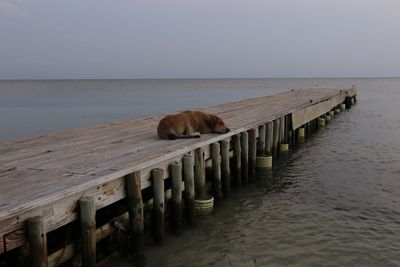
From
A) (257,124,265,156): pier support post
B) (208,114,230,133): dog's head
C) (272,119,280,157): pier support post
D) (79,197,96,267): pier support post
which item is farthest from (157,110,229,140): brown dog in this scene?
(272,119,280,157): pier support post

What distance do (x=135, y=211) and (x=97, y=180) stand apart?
1.07 m

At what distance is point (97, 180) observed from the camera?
4.94 metres

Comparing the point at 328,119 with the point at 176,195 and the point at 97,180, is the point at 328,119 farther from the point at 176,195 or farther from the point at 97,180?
the point at 97,180

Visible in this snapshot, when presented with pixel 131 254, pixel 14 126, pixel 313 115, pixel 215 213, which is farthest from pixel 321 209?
pixel 14 126

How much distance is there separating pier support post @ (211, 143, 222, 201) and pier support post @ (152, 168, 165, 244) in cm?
226

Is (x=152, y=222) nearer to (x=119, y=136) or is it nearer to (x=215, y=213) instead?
(x=215, y=213)

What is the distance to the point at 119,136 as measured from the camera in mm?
8508

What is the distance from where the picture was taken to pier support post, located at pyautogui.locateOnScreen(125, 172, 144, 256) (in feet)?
18.7

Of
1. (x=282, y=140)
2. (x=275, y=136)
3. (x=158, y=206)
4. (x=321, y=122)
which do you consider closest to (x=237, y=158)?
(x=275, y=136)

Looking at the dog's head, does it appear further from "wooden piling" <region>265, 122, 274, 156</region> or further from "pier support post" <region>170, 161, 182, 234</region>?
"wooden piling" <region>265, 122, 274, 156</region>

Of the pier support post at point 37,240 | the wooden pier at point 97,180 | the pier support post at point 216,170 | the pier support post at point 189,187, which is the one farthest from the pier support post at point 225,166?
the pier support post at point 37,240

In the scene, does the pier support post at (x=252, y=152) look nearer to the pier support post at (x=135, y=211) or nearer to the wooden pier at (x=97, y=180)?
the wooden pier at (x=97, y=180)

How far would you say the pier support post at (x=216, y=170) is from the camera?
8336mm

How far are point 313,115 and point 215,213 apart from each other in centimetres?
1175
